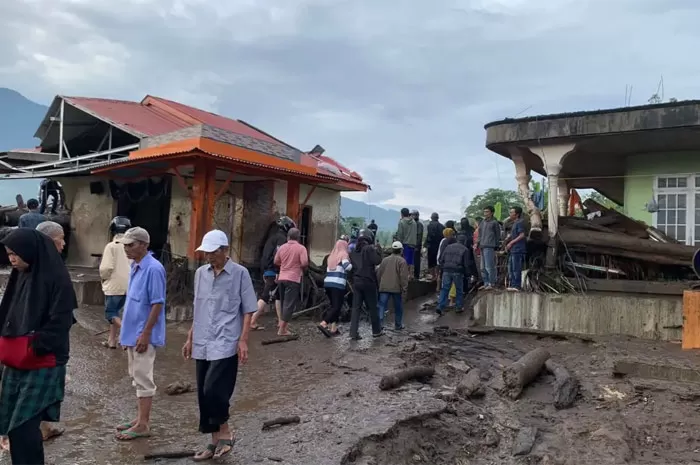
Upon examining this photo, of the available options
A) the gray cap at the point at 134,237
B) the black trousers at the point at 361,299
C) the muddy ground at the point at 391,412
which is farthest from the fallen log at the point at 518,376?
the gray cap at the point at 134,237

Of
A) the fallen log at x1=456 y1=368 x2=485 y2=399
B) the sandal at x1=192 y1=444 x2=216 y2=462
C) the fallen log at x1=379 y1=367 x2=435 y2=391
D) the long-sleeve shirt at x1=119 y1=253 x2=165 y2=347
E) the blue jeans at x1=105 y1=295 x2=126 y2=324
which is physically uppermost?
the long-sleeve shirt at x1=119 y1=253 x2=165 y2=347

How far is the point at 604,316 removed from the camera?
1032 centimetres

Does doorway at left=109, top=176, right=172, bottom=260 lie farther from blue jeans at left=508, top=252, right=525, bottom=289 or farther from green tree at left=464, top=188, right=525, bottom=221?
green tree at left=464, top=188, right=525, bottom=221

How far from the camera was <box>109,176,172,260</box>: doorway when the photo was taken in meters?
14.1

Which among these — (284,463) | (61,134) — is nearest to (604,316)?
(284,463)

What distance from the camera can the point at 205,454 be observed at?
15.0 ft

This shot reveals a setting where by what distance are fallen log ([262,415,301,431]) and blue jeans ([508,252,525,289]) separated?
6831 mm

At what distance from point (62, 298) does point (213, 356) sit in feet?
4.15

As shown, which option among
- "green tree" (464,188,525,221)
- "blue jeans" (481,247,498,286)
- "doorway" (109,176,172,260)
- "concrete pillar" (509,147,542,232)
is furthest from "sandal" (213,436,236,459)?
"green tree" (464,188,525,221)

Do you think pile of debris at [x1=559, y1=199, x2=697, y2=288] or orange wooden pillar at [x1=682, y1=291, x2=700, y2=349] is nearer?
orange wooden pillar at [x1=682, y1=291, x2=700, y2=349]

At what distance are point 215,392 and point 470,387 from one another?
3.62m

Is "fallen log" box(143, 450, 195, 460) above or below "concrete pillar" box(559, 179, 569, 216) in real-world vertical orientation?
below

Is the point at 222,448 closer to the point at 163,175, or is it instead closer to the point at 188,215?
the point at 188,215

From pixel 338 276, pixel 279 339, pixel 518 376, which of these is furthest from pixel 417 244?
pixel 518 376
